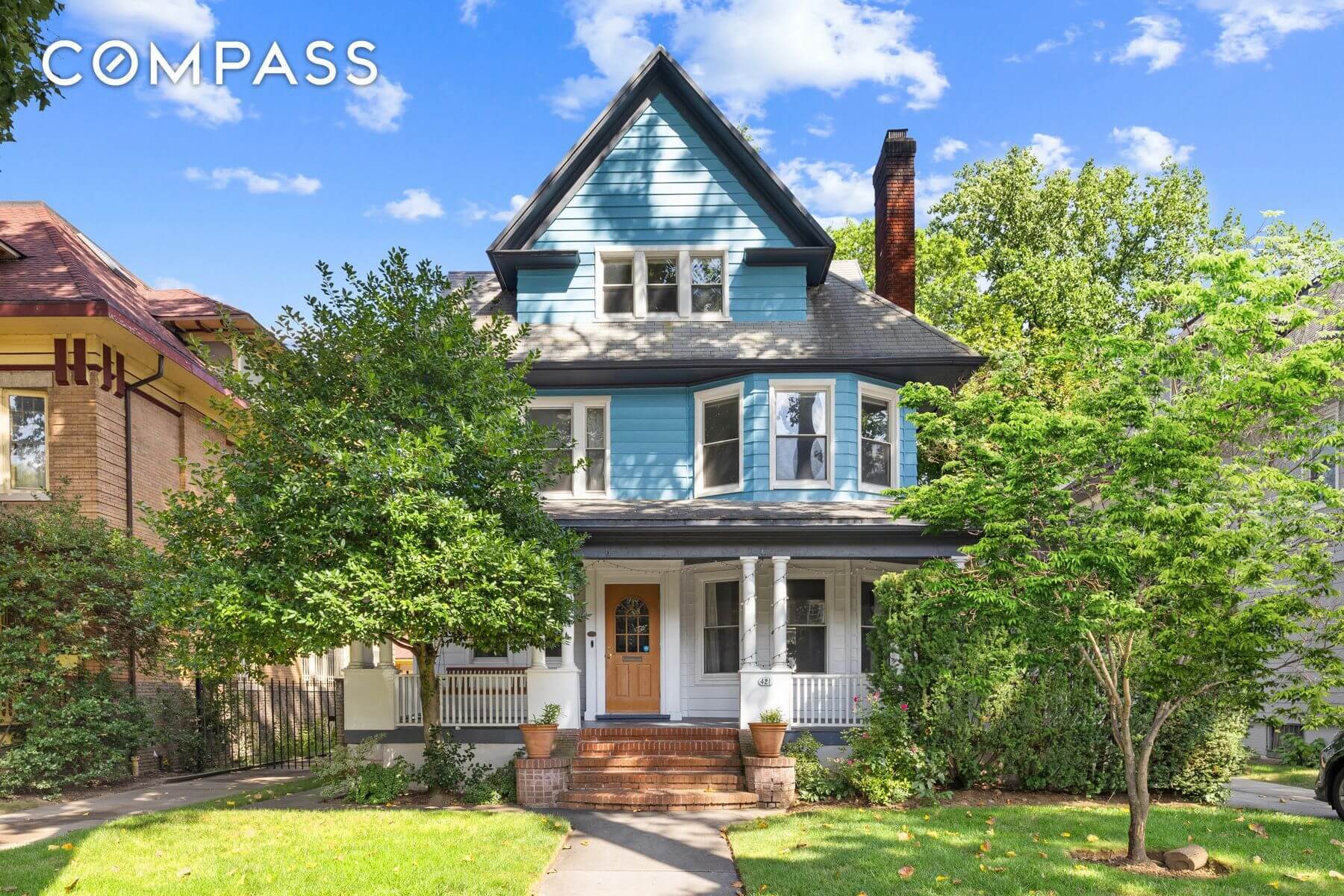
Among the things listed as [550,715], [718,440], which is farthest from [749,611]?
[550,715]

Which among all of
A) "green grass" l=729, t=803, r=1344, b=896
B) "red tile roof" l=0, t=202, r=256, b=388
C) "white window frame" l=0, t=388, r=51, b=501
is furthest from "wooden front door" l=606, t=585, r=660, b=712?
"white window frame" l=0, t=388, r=51, b=501

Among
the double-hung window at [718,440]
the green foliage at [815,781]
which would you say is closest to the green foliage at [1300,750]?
the green foliage at [815,781]

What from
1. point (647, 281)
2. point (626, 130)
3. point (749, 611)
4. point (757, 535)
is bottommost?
point (749, 611)

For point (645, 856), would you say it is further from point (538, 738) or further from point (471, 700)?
point (471, 700)

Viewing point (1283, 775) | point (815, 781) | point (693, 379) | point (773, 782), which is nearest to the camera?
point (773, 782)

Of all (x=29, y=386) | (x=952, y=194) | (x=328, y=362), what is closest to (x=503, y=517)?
(x=328, y=362)

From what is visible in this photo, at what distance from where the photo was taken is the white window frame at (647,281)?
1781cm

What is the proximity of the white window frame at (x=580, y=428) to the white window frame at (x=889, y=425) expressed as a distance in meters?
4.19

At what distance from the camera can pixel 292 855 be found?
916 cm

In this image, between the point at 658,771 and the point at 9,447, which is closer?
the point at 658,771

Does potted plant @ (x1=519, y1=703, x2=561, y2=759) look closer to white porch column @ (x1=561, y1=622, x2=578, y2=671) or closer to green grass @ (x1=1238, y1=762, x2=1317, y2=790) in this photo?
white porch column @ (x1=561, y1=622, x2=578, y2=671)

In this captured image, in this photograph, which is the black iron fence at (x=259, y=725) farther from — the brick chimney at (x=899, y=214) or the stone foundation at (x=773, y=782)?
the brick chimney at (x=899, y=214)

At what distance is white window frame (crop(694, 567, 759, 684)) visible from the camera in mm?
17516

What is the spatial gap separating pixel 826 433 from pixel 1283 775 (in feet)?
30.6
